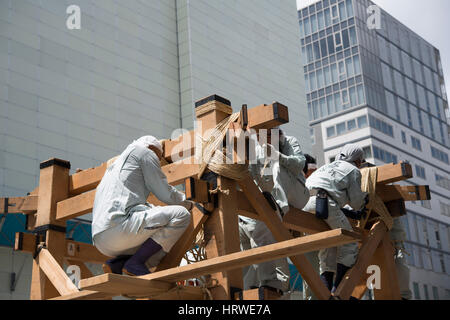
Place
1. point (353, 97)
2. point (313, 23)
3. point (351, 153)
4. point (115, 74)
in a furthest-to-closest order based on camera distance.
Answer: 1. point (313, 23)
2. point (353, 97)
3. point (115, 74)
4. point (351, 153)

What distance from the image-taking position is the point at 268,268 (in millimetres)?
5898

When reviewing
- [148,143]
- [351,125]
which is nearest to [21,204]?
[148,143]

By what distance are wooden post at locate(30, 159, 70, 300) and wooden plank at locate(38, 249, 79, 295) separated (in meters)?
0.11

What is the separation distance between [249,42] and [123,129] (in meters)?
7.17

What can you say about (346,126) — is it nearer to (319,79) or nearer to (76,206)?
(319,79)

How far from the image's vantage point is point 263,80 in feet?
70.2

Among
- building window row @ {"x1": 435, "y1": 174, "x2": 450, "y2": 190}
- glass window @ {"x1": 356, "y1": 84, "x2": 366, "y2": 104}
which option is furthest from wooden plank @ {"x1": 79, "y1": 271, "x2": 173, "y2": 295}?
building window row @ {"x1": 435, "y1": 174, "x2": 450, "y2": 190}

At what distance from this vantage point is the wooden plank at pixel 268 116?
4852 mm

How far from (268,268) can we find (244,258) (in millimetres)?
2300

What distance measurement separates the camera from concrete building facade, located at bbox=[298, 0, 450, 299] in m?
52.1

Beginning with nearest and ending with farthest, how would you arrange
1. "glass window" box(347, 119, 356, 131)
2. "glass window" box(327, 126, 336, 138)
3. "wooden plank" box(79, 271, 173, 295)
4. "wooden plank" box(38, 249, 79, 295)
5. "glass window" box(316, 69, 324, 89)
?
"wooden plank" box(79, 271, 173, 295) < "wooden plank" box(38, 249, 79, 295) < "glass window" box(347, 119, 356, 131) < "glass window" box(327, 126, 336, 138) < "glass window" box(316, 69, 324, 89)

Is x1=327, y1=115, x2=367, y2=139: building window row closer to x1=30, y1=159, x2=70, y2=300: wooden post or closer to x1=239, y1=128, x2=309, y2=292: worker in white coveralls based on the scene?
x1=239, y1=128, x2=309, y2=292: worker in white coveralls

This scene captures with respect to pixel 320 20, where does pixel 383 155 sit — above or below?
below

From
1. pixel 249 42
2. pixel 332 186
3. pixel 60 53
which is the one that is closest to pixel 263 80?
pixel 249 42
